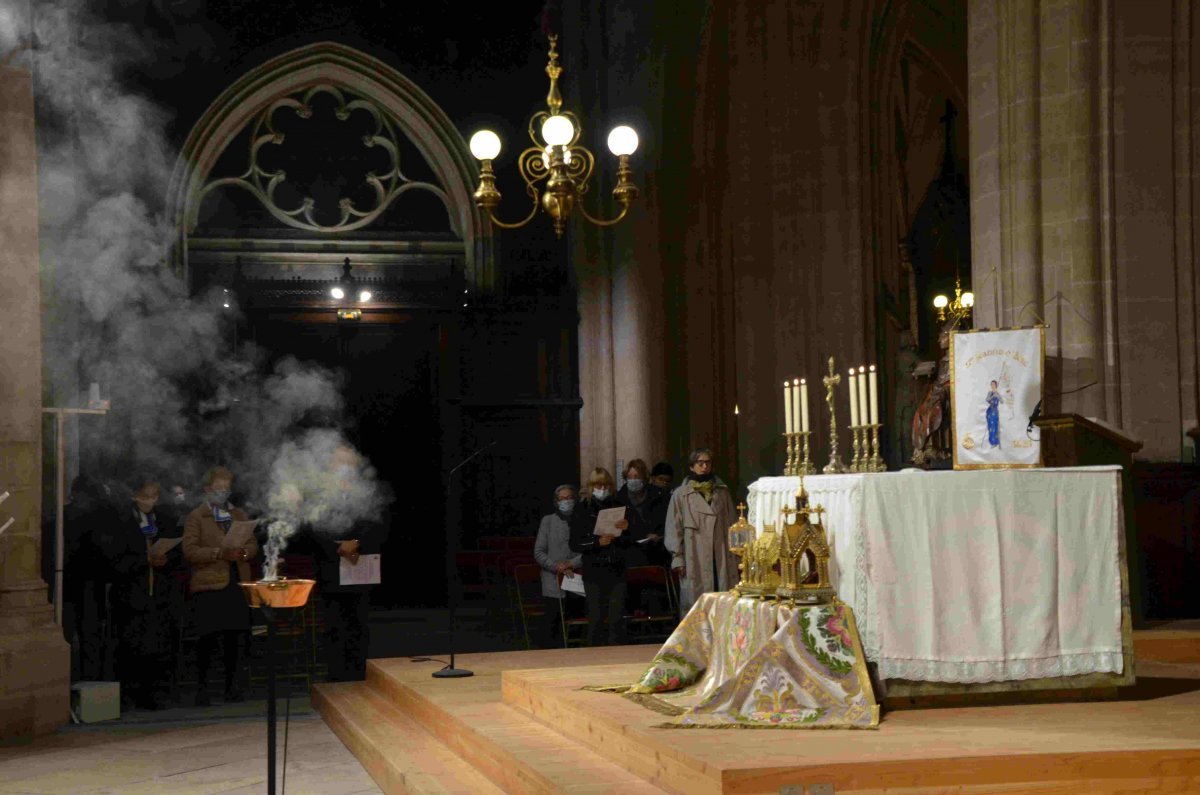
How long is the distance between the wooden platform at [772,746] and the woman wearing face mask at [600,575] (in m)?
1.86

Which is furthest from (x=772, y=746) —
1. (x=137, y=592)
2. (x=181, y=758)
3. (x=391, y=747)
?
(x=137, y=592)

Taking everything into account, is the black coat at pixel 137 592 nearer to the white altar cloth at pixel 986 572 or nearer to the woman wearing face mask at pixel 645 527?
the woman wearing face mask at pixel 645 527

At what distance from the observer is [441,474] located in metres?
15.4

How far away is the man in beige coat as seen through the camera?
9.77 metres

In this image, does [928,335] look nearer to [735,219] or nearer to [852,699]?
[735,219]

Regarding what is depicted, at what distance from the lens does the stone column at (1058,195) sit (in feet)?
28.2

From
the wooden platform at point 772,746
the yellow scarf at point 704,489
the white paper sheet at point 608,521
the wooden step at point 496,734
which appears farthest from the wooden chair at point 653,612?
the wooden platform at point 772,746

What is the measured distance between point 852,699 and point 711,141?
1037 cm

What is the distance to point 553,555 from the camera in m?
10.4

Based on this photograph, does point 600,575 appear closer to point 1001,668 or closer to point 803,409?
point 803,409

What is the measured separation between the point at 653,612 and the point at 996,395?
4.44 m

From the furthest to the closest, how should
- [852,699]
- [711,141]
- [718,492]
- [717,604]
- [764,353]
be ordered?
1. [711,141]
2. [764,353]
3. [718,492]
4. [717,604]
5. [852,699]

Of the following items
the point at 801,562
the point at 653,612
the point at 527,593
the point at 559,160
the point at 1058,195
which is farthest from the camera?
the point at 527,593

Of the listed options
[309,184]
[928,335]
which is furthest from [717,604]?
[928,335]
